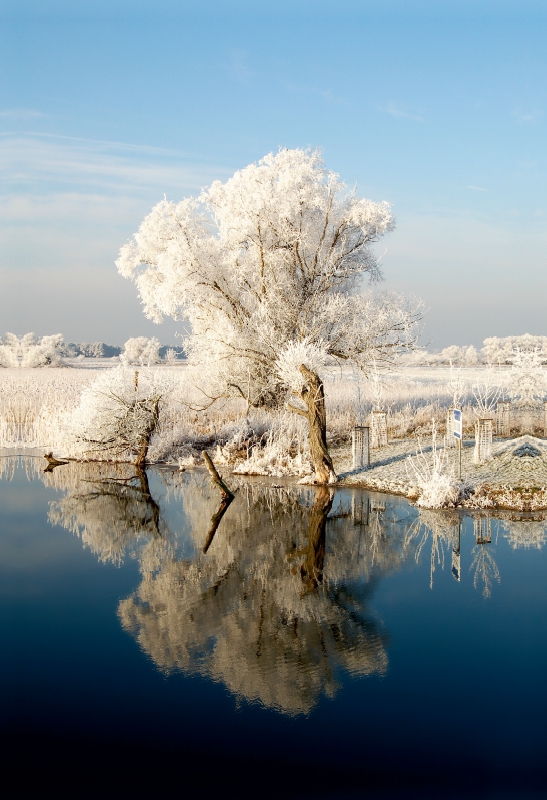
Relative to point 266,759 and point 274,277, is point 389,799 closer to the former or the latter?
point 266,759

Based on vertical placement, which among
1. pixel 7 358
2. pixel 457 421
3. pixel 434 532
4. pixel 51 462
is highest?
pixel 7 358

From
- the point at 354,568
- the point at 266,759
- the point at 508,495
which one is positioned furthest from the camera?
the point at 508,495

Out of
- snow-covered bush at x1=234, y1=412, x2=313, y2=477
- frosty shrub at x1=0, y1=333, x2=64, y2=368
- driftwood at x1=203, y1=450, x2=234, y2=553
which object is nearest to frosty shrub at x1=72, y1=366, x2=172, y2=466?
snow-covered bush at x1=234, y1=412, x2=313, y2=477

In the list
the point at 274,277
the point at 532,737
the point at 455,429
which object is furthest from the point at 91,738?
the point at 274,277

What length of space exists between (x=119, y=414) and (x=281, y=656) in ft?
41.2

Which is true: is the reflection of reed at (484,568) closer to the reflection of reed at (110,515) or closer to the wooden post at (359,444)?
the reflection of reed at (110,515)

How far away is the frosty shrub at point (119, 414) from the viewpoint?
18031 mm

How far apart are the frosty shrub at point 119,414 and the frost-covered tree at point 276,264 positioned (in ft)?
7.32

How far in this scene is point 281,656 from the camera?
649cm

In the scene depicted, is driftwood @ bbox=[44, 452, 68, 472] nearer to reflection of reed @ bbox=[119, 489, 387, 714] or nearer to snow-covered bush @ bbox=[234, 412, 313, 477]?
snow-covered bush @ bbox=[234, 412, 313, 477]

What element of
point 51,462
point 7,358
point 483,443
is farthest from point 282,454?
point 7,358

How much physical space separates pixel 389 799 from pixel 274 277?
14084 mm

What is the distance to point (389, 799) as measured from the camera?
14.9ft

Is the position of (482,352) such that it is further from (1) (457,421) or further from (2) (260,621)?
(2) (260,621)
